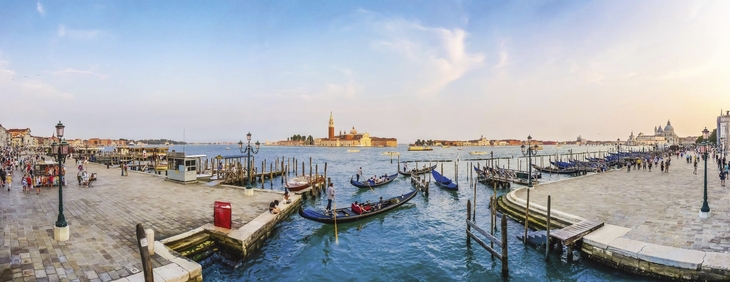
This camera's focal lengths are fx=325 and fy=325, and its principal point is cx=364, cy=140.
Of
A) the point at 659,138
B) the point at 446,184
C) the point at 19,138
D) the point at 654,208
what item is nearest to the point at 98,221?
the point at 654,208

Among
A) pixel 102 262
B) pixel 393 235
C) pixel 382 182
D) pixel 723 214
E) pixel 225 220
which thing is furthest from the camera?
pixel 382 182

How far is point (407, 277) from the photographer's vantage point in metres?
8.81

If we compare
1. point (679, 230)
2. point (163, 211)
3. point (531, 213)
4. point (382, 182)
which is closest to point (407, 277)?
point (531, 213)

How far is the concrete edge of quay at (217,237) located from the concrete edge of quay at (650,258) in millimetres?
9608

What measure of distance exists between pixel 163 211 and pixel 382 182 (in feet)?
58.0

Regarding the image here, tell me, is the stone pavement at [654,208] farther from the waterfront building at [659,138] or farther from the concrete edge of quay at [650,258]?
the waterfront building at [659,138]

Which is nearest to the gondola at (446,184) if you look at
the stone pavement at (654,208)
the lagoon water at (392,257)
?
the stone pavement at (654,208)

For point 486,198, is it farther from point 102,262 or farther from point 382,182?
point 102,262

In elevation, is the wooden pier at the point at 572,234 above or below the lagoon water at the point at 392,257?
above

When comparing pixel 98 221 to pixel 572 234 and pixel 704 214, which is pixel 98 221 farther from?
pixel 704 214

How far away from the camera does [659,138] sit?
16488 cm

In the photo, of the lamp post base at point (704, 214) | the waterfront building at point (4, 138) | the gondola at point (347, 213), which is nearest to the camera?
the lamp post base at point (704, 214)

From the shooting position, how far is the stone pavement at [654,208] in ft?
28.7

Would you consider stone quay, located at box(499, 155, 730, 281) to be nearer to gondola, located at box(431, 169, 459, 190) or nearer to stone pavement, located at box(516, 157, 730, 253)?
stone pavement, located at box(516, 157, 730, 253)
